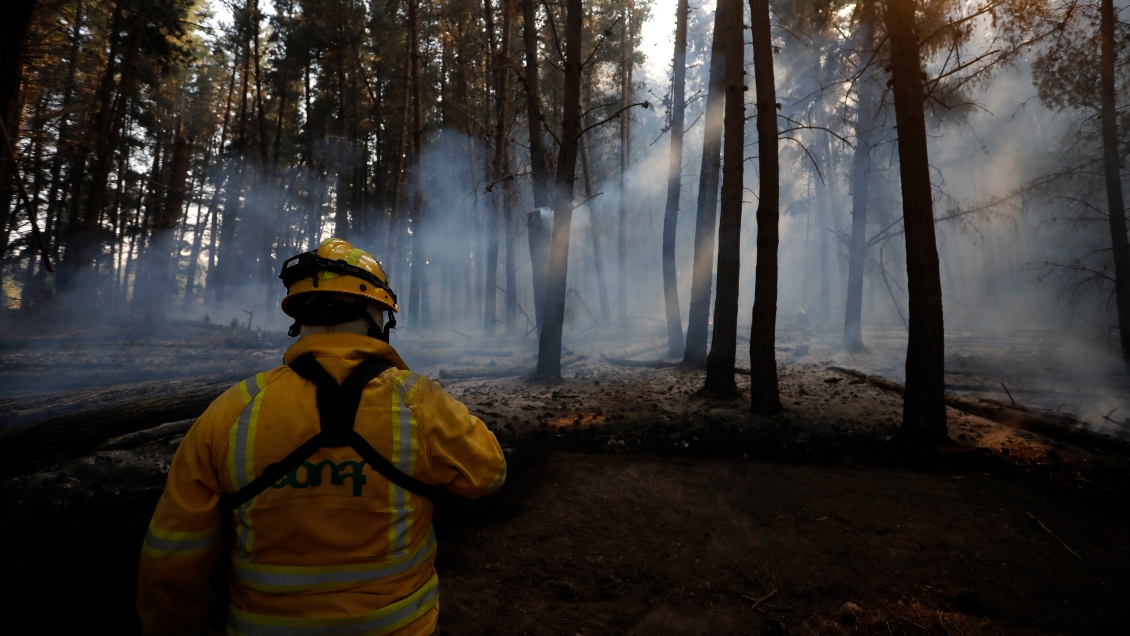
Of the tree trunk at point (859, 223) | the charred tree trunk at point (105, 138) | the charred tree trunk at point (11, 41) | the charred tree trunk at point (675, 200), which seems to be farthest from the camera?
the tree trunk at point (859, 223)

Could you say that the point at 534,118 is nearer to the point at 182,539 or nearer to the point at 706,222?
the point at 706,222

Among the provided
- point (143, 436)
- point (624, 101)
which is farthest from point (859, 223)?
point (143, 436)

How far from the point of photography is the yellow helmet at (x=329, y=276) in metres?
1.93

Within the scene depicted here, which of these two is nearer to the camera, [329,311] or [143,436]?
[329,311]

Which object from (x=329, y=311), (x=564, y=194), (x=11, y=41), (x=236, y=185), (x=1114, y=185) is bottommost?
(x=329, y=311)

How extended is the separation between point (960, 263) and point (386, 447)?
55117 mm

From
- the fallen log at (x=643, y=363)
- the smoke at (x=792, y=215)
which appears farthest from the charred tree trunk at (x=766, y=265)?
the fallen log at (x=643, y=363)

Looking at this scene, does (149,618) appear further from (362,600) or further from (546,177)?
(546,177)

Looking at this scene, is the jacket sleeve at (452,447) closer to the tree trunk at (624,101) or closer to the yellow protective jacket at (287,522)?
the yellow protective jacket at (287,522)

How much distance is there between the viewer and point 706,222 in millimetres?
13070

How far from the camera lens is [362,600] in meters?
1.62

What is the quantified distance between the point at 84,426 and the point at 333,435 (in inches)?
238

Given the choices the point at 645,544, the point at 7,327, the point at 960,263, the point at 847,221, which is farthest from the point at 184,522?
the point at 960,263

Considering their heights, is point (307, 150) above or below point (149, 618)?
above
